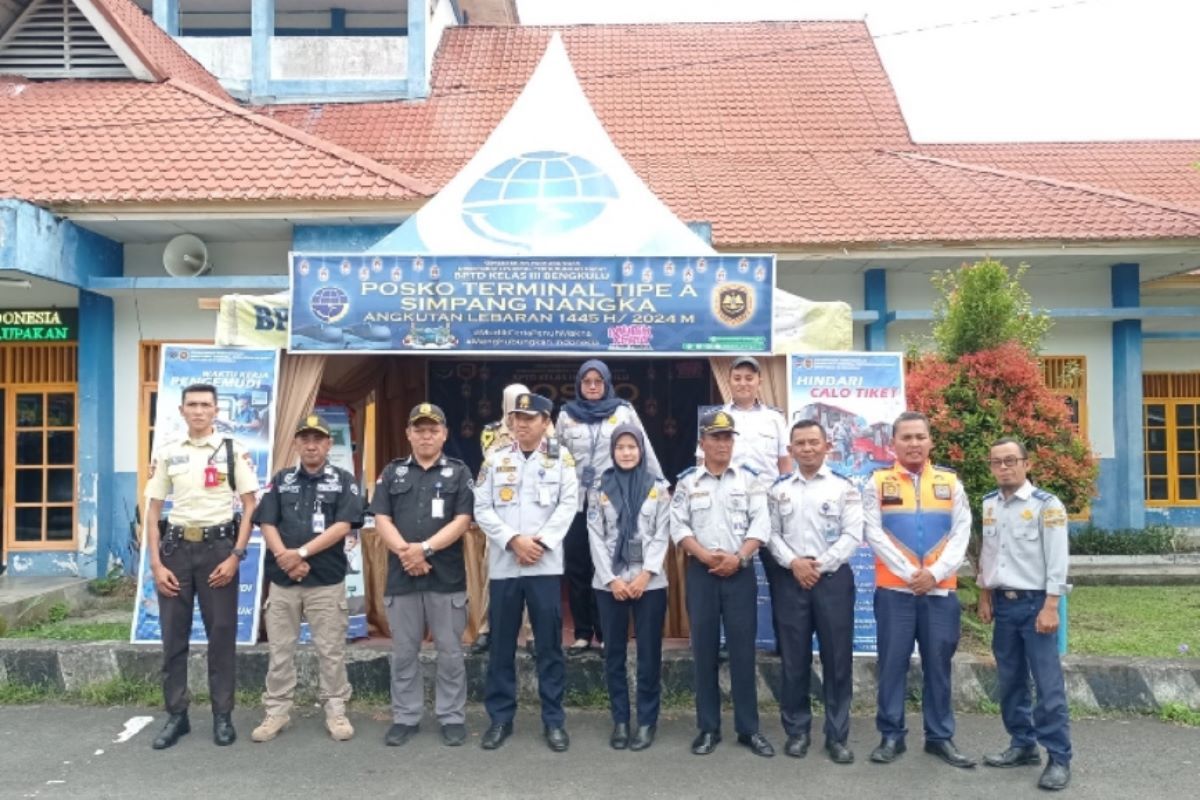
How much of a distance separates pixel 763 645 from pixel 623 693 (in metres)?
1.24

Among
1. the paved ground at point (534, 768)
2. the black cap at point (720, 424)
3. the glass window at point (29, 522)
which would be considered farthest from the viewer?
the glass window at point (29, 522)

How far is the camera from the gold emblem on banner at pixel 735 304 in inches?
237

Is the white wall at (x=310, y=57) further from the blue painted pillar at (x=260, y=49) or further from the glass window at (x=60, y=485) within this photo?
the glass window at (x=60, y=485)

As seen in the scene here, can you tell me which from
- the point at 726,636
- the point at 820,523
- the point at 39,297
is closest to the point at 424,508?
the point at 726,636

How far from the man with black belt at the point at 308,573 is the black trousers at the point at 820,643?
89.2 inches

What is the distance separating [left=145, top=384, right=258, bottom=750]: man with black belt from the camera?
5012mm

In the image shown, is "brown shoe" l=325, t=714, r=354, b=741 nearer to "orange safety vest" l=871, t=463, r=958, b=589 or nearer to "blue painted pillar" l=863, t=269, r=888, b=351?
"orange safety vest" l=871, t=463, r=958, b=589

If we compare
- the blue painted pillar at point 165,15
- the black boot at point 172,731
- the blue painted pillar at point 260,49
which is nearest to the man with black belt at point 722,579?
the black boot at point 172,731

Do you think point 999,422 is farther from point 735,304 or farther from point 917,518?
point 917,518

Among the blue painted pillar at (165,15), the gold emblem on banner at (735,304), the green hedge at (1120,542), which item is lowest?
the green hedge at (1120,542)

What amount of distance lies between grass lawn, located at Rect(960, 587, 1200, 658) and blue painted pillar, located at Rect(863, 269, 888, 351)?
10.5 ft

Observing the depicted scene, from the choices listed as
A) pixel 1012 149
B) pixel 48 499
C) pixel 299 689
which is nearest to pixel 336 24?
pixel 48 499

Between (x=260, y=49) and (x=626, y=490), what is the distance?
33.2 ft

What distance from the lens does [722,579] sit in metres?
4.76
